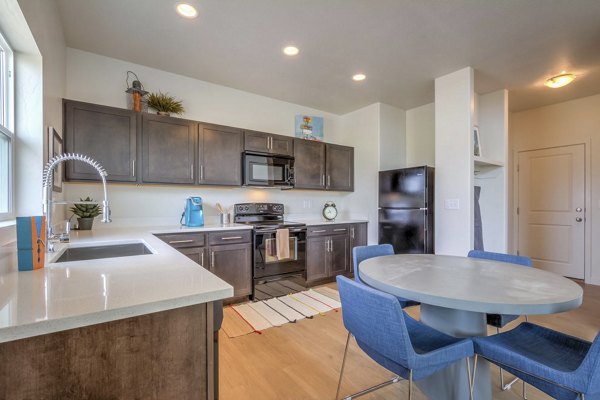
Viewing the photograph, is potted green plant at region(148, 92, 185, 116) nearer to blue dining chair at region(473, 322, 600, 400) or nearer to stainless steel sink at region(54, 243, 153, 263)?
stainless steel sink at region(54, 243, 153, 263)

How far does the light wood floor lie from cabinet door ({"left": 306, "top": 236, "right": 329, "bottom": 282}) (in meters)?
1.01

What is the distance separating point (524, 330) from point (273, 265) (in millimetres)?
2394

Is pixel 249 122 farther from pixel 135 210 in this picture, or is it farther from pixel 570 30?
pixel 570 30

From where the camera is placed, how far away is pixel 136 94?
293 centimetres

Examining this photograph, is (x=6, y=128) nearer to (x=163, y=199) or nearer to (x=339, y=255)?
(x=163, y=199)

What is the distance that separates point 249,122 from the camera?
3914 mm

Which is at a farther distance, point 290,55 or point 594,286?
point 594,286

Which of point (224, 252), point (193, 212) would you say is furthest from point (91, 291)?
point (193, 212)

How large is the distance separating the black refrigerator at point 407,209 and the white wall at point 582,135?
8.15ft

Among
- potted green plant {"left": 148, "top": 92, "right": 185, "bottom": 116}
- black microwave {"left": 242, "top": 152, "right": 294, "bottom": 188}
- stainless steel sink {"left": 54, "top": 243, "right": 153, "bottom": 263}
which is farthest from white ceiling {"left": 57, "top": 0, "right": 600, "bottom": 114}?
stainless steel sink {"left": 54, "top": 243, "right": 153, "bottom": 263}

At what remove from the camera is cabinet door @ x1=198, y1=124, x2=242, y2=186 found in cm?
322

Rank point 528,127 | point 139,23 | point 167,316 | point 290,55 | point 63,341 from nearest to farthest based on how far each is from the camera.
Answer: point 63,341, point 167,316, point 139,23, point 290,55, point 528,127

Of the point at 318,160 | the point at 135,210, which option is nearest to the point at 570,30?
the point at 318,160

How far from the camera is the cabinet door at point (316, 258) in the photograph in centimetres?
371
